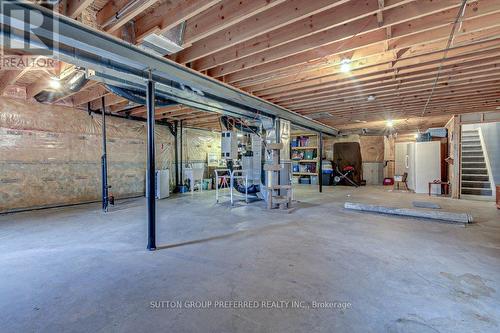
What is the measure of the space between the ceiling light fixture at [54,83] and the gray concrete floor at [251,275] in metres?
2.44

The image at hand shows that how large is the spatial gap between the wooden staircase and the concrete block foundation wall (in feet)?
31.5

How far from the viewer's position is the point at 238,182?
6930 millimetres

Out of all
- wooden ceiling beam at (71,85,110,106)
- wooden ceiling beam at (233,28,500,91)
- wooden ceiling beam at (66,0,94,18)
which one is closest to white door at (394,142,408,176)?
wooden ceiling beam at (233,28,500,91)

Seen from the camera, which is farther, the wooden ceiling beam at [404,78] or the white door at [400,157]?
the white door at [400,157]

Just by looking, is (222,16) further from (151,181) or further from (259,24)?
(151,181)

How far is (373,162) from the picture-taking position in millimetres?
10578

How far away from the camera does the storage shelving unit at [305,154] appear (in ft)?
35.6

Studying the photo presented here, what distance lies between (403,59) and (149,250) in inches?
164

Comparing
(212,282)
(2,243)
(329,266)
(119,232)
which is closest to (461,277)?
(329,266)

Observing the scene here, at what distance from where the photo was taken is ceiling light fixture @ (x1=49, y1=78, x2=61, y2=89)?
4.13 m

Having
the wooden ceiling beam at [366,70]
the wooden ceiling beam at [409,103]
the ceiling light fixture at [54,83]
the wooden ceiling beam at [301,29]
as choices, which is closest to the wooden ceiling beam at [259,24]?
the wooden ceiling beam at [301,29]

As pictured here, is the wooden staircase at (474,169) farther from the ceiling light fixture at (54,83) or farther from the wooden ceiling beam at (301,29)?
the ceiling light fixture at (54,83)

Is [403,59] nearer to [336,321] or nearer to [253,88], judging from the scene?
[253,88]

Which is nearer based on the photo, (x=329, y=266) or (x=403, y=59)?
(x=329, y=266)
